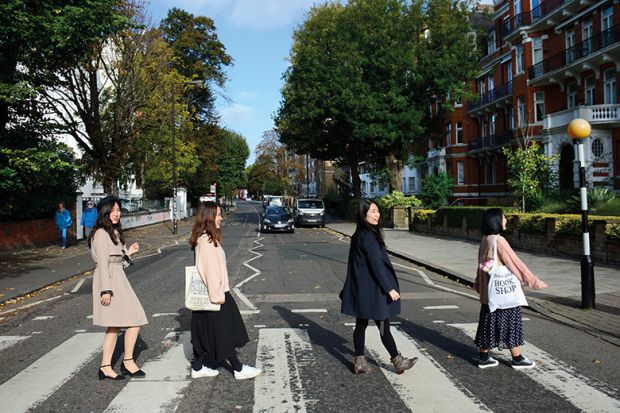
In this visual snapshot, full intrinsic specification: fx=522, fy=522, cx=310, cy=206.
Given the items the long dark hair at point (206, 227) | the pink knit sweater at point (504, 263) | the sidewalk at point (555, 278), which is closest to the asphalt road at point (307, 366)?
the sidewalk at point (555, 278)

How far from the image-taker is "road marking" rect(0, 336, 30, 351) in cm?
648

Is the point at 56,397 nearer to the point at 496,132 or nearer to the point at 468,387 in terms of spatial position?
the point at 468,387

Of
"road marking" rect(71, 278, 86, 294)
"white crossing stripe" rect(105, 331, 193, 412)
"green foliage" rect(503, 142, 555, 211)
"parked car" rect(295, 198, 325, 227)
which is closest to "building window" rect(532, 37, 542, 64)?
"green foliage" rect(503, 142, 555, 211)

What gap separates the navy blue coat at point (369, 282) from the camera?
194 inches

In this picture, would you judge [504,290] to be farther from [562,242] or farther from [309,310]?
[562,242]

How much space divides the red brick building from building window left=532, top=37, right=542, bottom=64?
0.20 feet

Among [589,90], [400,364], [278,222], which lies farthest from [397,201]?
[400,364]

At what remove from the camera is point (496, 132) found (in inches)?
1652

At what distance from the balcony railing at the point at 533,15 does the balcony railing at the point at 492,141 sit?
714 cm

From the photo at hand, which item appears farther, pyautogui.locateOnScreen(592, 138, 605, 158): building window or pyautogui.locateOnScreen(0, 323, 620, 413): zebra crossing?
pyautogui.locateOnScreen(592, 138, 605, 158): building window

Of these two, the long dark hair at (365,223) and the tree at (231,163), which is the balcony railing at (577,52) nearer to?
the long dark hair at (365,223)

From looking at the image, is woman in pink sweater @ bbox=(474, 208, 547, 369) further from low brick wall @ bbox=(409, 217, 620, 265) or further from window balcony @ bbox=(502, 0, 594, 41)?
window balcony @ bbox=(502, 0, 594, 41)

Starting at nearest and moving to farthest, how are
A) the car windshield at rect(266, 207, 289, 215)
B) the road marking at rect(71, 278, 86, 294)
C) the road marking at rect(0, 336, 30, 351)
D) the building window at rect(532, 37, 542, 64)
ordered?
1. the road marking at rect(0, 336, 30, 351)
2. the road marking at rect(71, 278, 86, 294)
3. the car windshield at rect(266, 207, 289, 215)
4. the building window at rect(532, 37, 542, 64)

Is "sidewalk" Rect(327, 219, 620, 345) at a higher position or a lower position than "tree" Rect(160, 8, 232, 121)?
lower
